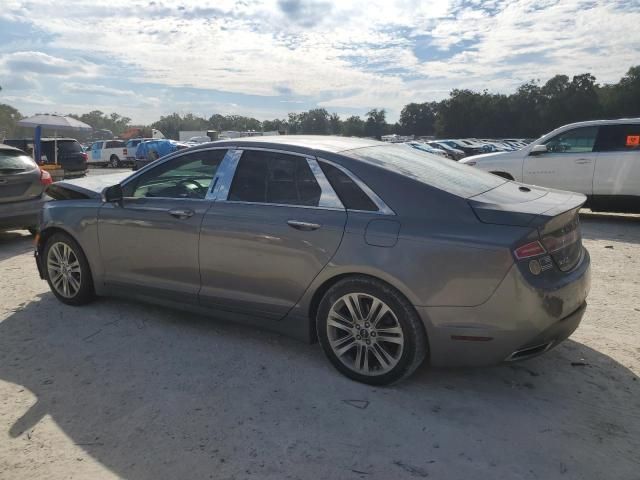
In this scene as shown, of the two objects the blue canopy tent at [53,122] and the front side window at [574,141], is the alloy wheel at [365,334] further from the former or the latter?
the blue canopy tent at [53,122]

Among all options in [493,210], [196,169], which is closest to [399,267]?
[493,210]

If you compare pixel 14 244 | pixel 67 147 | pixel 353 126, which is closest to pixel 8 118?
pixel 353 126

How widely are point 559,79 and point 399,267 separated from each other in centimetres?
9430

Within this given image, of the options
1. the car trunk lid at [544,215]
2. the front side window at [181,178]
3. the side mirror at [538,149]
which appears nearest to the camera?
the car trunk lid at [544,215]

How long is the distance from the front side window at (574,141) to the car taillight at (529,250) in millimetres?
7148

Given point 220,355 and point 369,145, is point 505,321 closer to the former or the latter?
point 369,145

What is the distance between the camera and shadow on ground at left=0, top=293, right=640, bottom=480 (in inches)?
101

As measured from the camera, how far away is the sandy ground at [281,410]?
2568 mm

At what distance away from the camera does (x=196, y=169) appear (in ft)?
13.6

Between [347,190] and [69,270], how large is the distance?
114 inches

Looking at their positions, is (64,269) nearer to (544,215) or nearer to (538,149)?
(544,215)

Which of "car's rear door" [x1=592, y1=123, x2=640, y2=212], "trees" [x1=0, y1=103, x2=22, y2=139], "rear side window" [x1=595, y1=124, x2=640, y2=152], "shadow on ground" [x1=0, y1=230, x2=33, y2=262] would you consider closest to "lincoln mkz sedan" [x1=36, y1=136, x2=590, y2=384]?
"shadow on ground" [x1=0, y1=230, x2=33, y2=262]

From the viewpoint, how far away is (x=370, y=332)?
3.25 metres

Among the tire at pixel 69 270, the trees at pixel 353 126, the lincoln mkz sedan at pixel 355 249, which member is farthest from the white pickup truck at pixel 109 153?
the trees at pixel 353 126
